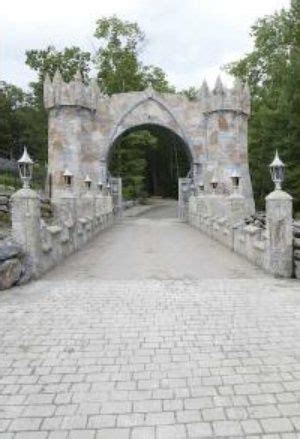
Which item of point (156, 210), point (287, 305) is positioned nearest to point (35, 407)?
point (287, 305)

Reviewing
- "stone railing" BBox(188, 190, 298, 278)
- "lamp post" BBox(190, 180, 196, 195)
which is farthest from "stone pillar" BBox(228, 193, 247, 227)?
"lamp post" BBox(190, 180, 196, 195)

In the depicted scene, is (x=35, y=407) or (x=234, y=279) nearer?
(x=35, y=407)

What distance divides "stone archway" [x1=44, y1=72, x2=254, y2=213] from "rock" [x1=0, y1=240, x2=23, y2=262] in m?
17.5

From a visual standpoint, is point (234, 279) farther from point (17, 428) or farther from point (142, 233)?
point (142, 233)

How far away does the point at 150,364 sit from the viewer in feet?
17.0

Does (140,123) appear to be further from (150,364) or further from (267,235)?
(150,364)

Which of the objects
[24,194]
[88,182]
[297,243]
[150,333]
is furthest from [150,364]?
[88,182]

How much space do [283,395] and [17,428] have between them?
225 cm

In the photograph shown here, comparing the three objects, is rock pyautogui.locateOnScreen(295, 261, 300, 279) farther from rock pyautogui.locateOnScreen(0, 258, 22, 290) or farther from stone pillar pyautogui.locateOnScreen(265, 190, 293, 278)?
rock pyautogui.locateOnScreen(0, 258, 22, 290)

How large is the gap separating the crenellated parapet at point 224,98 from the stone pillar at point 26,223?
20.0 m

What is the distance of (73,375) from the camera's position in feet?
16.1

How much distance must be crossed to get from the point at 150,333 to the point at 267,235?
5.02 metres

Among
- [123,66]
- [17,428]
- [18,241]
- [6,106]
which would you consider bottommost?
[17,428]

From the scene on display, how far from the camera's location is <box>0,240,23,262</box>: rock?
29.9 ft
